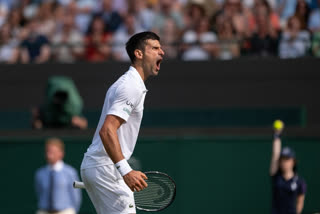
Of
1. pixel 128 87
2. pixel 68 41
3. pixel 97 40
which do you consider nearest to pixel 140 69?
pixel 128 87

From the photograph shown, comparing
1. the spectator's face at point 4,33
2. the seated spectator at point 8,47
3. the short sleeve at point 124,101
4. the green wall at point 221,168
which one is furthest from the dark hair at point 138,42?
the spectator's face at point 4,33

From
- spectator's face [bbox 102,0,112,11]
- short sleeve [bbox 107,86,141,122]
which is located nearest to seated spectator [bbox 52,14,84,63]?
spectator's face [bbox 102,0,112,11]

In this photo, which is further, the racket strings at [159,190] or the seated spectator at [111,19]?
the seated spectator at [111,19]

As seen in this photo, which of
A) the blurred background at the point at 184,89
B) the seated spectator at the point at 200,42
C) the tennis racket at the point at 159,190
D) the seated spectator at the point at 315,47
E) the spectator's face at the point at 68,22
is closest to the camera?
the tennis racket at the point at 159,190

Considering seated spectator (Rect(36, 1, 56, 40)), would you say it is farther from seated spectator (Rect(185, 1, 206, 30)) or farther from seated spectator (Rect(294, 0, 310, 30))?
seated spectator (Rect(294, 0, 310, 30))

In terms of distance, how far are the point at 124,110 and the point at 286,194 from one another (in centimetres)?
436

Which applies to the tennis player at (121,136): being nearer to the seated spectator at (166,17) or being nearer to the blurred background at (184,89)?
the blurred background at (184,89)

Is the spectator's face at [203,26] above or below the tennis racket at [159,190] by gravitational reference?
above

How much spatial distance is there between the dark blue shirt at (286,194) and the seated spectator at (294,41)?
3.05 metres

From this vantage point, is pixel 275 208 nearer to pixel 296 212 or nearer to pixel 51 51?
pixel 296 212

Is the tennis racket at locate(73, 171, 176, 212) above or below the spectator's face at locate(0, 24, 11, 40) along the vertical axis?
below

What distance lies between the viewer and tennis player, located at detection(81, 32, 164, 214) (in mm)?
4855

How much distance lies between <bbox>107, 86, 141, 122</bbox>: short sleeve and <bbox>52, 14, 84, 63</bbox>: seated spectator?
278 inches

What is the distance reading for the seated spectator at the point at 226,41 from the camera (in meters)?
11.3
